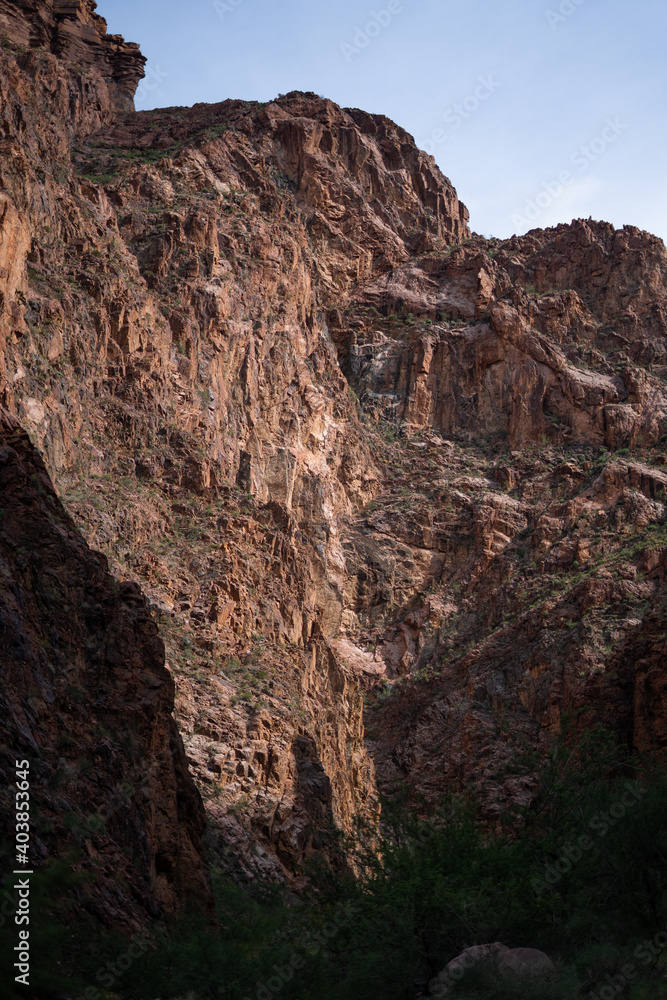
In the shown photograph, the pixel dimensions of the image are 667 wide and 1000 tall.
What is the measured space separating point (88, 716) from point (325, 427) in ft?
141

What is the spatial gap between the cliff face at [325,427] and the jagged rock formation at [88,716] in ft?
26.4

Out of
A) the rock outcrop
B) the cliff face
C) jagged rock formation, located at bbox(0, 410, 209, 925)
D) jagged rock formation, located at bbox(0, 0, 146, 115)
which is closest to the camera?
the rock outcrop

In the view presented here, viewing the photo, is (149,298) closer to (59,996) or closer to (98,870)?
(98,870)

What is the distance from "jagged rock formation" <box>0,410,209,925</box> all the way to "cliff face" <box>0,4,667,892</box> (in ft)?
26.4

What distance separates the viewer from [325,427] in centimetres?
6912

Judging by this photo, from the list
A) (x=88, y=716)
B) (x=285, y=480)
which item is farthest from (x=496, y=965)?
(x=285, y=480)

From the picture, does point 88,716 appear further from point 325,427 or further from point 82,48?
point 82,48

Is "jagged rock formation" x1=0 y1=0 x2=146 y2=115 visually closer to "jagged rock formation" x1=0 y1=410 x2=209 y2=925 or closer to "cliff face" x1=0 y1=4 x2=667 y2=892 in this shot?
"cliff face" x1=0 y1=4 x2=667 y2=892

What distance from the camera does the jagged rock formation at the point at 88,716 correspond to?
22.8 metres

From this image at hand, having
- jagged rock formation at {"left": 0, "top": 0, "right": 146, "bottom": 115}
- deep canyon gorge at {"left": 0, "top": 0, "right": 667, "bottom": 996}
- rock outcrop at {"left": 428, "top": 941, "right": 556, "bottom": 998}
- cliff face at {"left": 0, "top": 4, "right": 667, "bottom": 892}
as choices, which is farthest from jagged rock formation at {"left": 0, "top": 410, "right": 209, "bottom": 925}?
jagged rock formation at {"left": 0, "top": 0, "right": 146, "bottom": 115}

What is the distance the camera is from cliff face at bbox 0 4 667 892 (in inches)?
1777

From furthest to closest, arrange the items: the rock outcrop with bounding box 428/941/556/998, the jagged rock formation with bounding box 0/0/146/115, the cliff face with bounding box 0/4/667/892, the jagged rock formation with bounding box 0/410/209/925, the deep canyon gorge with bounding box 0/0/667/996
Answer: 1. the jagged rock formation with bounding box 0/0/146/115
2. the cliff face with bounding box 0/4/667/892
3. the deep canyon gorge with bounding box 0/0/667/996
4. the jagged rock formation with bounding box 0/410/209/925
5. the rock outcrop with bounding box 428/941/556/998

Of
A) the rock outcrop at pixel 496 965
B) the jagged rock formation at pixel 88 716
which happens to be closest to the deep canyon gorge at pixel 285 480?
the jagged rock formation at pixel 88 716

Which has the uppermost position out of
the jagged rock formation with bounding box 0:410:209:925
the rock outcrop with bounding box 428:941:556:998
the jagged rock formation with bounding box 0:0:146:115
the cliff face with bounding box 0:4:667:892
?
the jagged rock formation with bounding box 0:0:146:115
